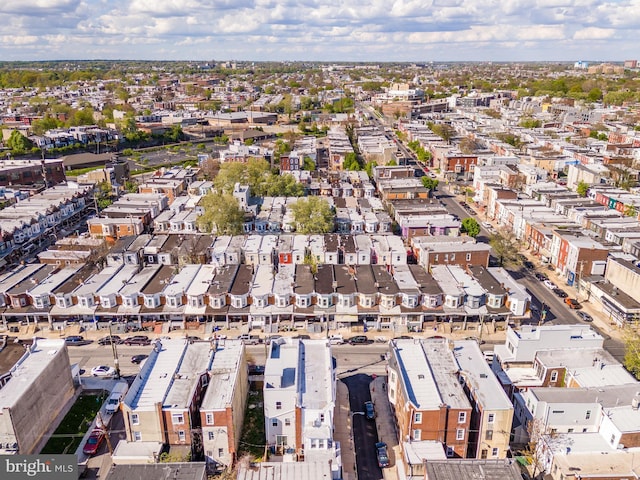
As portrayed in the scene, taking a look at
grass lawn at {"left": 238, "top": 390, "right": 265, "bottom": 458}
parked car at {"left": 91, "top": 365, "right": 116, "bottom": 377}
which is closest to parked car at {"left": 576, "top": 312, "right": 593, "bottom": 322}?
grass lawn at {"left": 238, "top": 390, "right": 265, "bottom": 458}

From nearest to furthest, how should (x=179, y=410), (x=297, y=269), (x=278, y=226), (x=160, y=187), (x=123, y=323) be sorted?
(x=179, y=410), (x=123, y=323), (x=297, y=269), (x=278, y=226), (x=160, y=187)

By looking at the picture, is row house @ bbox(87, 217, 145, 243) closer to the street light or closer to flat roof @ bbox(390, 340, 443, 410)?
the street light

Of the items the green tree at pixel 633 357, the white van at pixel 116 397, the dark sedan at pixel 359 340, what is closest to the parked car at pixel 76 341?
the white van at pixel 116 397

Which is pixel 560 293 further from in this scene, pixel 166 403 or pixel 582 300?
pixel 166 403

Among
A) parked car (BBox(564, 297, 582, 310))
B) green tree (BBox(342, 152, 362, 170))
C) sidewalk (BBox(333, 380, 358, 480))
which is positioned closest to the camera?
sidewalk (BBox(333, 380, 358, 480))

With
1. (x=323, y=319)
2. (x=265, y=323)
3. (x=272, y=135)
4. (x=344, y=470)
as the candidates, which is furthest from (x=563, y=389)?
(x=272, y=135)

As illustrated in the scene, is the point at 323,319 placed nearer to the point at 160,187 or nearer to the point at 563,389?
the point at 563,389

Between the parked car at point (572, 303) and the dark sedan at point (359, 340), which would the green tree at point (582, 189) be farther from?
the dark sedan at point (359, 340)
